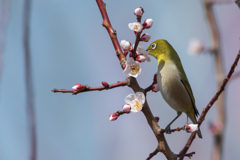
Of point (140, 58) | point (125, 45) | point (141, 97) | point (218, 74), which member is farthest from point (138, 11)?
point (218, 74)

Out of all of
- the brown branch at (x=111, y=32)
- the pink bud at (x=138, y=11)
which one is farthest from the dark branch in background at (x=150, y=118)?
the pink bud at (x=138, y=11)

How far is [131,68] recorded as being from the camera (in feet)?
7.69

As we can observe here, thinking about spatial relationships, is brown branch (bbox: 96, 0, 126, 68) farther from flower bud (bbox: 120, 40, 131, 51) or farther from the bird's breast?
the bird's breast

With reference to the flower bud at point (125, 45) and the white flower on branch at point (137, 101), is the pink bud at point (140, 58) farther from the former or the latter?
the white flower on branch at point (137, 101)

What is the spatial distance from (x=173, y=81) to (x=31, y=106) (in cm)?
248

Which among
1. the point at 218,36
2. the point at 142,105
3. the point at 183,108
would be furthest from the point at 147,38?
the point at 183,108

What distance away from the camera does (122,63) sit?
A: 246cm

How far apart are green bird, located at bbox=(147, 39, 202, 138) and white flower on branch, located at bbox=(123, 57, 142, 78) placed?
1307 mm

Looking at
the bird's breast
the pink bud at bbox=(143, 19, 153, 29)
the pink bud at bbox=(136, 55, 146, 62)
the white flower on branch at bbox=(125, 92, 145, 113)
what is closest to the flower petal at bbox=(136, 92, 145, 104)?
the white flower on branch at bbox=(125, 92, 145, 113)

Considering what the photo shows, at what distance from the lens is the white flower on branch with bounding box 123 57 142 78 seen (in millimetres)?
2314

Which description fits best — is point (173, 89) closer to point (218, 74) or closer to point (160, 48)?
point (160, 48)

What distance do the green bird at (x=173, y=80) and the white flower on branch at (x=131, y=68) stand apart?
1.31 metres

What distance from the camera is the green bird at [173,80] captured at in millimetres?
3742

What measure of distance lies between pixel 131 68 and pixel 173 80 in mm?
1635
